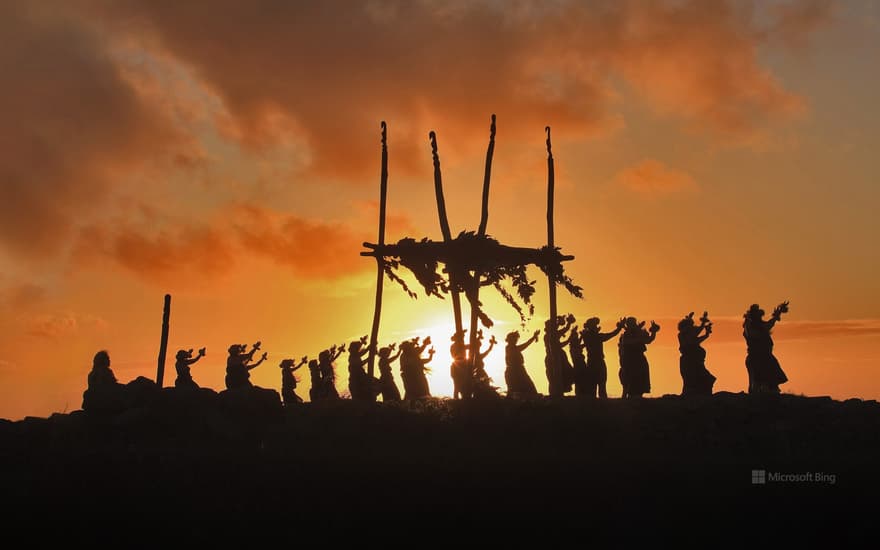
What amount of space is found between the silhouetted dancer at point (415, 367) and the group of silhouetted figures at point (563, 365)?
0.03m

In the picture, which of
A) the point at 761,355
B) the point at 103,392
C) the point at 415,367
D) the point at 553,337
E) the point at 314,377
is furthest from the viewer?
the point at 314,377

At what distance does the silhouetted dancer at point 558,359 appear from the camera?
2530 cm

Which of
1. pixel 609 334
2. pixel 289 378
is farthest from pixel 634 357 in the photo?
pixel 289 378

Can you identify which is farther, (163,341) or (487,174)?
(163,341)

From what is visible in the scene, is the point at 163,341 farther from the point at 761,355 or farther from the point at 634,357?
the point at 761,355

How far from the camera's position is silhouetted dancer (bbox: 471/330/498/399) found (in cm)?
2291

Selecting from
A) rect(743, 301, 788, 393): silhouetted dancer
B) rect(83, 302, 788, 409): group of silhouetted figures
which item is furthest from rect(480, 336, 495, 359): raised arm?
rect(743, 301, 788, 393): silhouetted dancer

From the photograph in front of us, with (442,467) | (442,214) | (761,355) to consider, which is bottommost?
(442,467)

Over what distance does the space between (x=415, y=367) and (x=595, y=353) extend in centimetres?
635

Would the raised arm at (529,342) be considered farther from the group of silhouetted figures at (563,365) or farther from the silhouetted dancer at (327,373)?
the silhouetted dancer at (327,373)

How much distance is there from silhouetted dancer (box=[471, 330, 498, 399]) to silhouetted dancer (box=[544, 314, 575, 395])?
1.65 meters

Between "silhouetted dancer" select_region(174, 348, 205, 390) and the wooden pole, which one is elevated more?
the wooden pole

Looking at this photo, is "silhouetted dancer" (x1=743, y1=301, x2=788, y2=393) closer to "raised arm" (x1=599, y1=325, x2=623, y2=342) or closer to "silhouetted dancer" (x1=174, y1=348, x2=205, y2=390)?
"raised arm" (x1=599, y1=325, x2=623, y2=342)

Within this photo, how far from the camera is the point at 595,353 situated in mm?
25484
